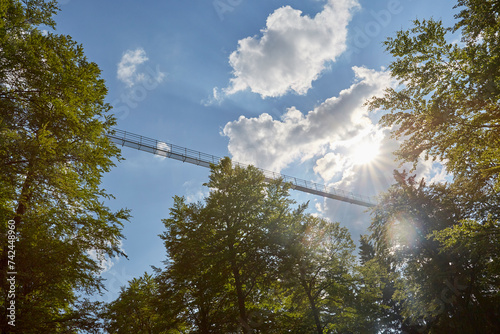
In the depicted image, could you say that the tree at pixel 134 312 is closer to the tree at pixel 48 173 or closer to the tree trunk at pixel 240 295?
the tree trunk at pixel 240 295

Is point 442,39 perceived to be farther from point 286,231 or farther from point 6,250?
point 6,250

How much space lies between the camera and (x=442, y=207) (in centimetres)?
1888

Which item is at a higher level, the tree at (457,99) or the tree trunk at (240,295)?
the tree at (457,99)

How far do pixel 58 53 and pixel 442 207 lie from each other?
75.0ft

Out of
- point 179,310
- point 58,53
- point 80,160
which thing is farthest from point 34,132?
point 179,310

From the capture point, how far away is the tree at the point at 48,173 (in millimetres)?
6949

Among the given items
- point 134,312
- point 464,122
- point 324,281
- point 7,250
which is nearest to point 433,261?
point 324,281

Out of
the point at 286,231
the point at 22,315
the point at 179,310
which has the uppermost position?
the point at 286,231

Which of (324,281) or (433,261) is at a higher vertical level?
(433,261)

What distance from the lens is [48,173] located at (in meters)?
7.34

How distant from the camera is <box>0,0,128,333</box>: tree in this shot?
6.95m

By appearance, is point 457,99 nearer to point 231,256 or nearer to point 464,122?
point 464,122

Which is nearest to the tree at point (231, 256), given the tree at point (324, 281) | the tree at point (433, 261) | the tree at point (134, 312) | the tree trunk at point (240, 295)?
the tree trunk at point (240, 295)

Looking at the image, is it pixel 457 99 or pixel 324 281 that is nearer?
pixel 457 99
